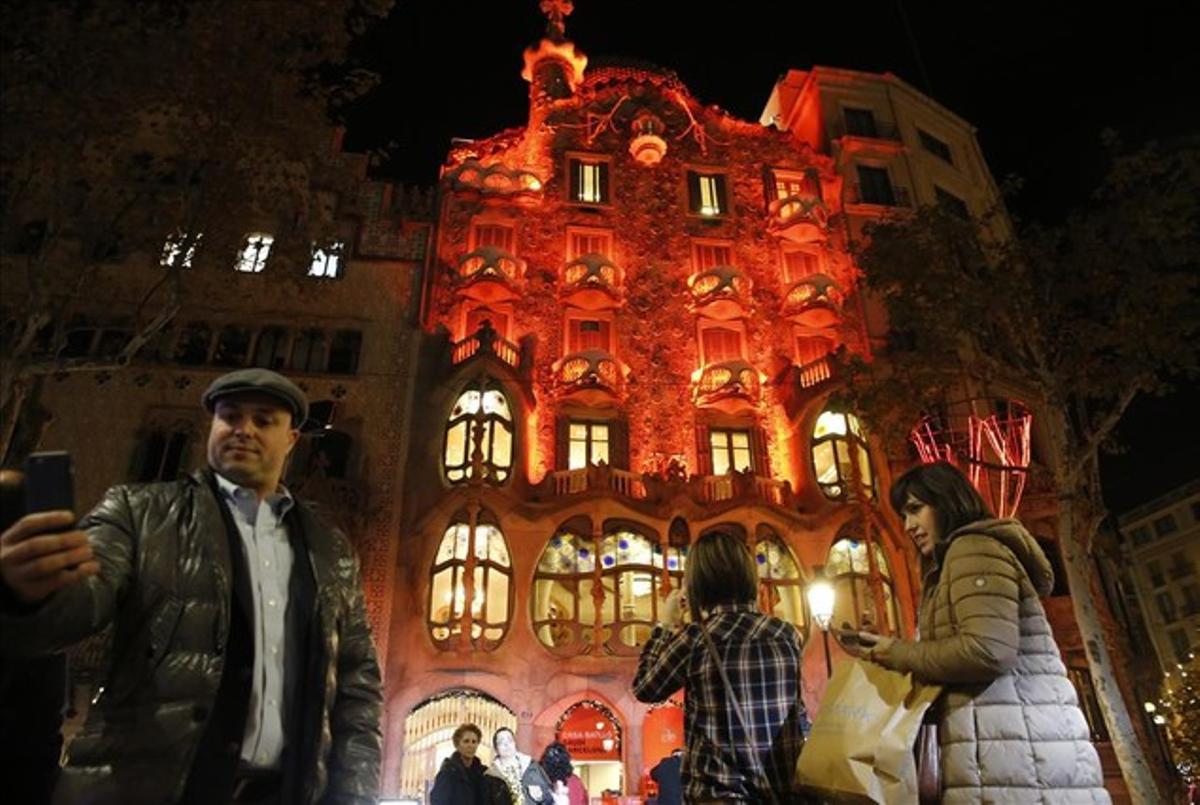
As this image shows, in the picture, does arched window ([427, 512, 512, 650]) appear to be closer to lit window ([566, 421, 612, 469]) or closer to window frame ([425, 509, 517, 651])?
window frame ([425, 509, 517, 651])

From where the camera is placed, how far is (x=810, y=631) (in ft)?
67.1

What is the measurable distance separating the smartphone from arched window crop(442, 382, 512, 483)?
19060mm

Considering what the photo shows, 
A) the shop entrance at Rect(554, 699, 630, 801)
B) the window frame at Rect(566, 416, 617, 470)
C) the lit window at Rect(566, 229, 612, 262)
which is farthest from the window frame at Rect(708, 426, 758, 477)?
the shop entrance at Rect(554, 699, 630, 801)

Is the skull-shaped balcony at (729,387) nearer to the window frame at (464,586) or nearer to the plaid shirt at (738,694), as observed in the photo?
the window frame at (464,586)

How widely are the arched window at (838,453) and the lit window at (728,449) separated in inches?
79.1

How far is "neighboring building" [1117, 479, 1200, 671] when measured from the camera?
57625 mm

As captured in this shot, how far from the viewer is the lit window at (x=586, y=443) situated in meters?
22.8

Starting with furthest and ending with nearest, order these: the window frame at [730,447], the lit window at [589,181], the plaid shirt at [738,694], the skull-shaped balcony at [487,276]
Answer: the lit window at [589,181] → the skull-shaped balcony at [487,276] → the window frame at [730,447] → the plaid shirt at [738,694]

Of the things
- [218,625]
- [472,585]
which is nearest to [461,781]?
[218,625]

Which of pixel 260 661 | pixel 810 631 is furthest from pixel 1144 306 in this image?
pixel 260 661

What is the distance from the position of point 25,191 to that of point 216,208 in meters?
2.66

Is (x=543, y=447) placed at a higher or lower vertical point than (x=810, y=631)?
higher

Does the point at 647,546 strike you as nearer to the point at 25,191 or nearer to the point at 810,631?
the point at 810,631

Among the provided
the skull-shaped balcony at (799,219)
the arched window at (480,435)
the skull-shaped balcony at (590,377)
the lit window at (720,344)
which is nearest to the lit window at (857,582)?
the lit window at (720,344)
